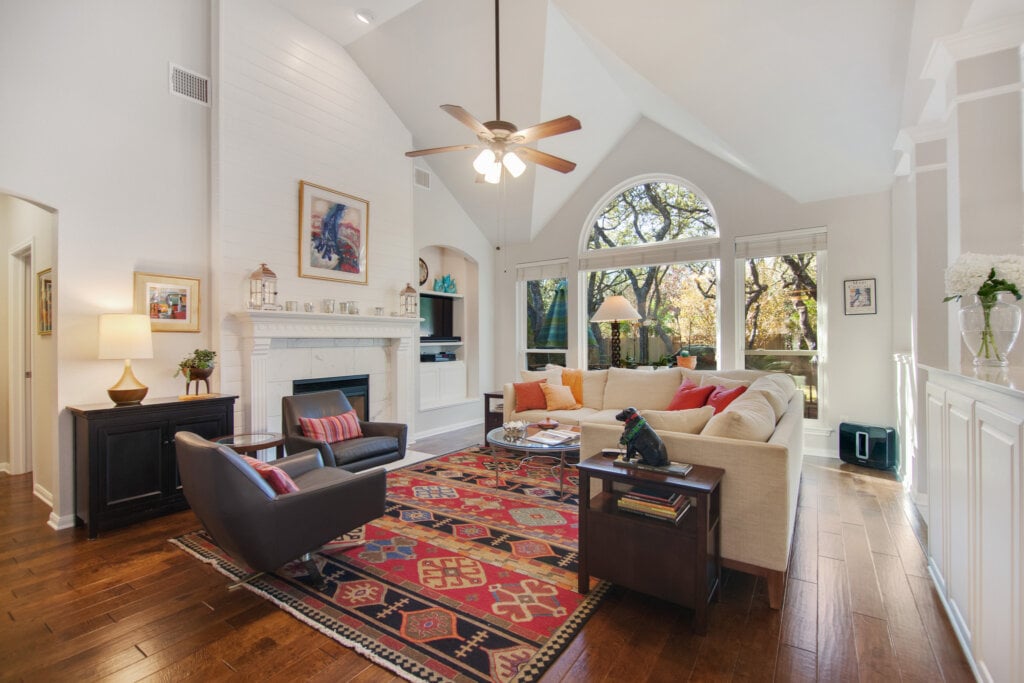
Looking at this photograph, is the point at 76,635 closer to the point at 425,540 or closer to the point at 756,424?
the point at 425,540

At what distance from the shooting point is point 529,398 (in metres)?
5.08

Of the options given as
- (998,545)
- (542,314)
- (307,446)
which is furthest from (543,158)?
(542,314)

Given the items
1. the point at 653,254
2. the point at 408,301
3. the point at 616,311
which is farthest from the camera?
the point at 653,254

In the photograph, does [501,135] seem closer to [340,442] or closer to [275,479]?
[275,479]

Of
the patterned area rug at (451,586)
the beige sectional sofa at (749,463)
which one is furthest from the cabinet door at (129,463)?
the beige sectional sofa at (749,463)

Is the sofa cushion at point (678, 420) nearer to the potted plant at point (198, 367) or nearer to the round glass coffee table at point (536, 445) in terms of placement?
the round glass coffee table at point (536, 445)

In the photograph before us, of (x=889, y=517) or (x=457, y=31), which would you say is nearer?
(x=889, y=517)

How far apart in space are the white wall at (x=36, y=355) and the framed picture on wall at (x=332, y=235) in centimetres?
185

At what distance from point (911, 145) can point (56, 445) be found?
6.36 m

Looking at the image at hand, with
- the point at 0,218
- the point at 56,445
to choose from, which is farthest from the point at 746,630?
the point at 0,218

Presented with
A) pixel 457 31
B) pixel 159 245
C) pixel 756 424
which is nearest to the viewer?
pixel 756 424

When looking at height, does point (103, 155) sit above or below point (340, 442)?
above

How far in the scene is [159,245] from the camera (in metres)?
3.69

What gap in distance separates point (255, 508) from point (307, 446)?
154cm
